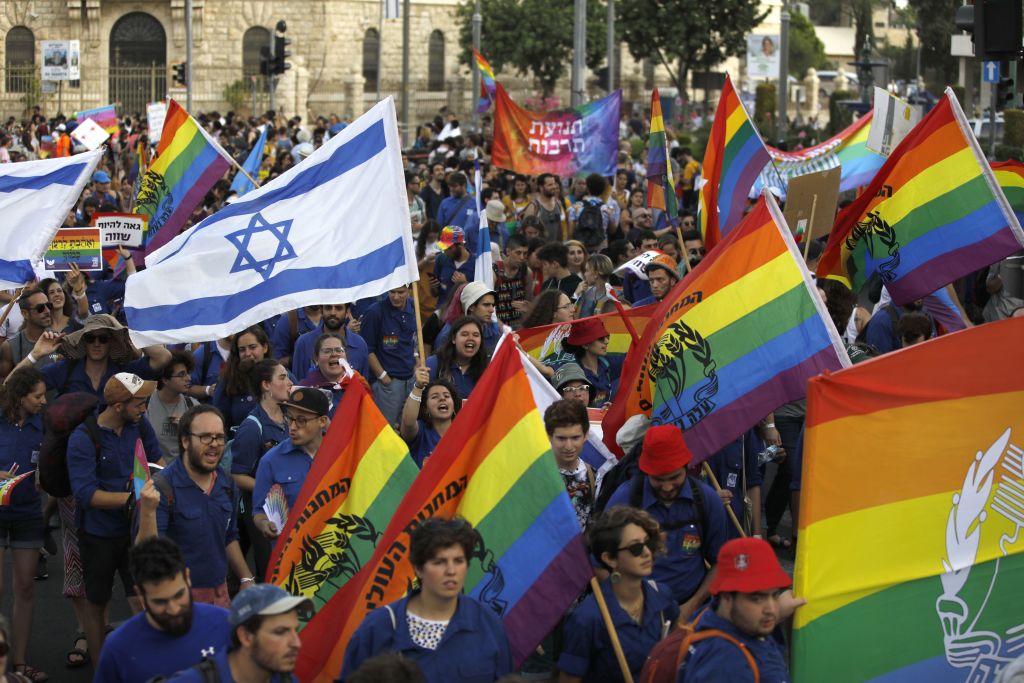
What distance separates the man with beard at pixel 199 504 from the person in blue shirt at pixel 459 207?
7696mm

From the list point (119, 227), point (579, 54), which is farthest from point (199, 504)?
point (579, 54)

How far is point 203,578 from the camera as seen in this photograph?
6629 millimetres

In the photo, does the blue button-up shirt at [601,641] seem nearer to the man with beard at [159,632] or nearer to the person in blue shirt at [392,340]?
the man with beard at [159,632]

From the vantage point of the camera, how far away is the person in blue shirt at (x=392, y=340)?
10.4 metres

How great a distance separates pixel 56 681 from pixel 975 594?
14.7 ft

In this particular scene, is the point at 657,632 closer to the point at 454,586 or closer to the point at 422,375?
the point at 454,586

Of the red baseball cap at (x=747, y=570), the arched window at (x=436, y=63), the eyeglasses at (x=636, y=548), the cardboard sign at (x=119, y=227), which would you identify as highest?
the arched window at (x=436, y=63)

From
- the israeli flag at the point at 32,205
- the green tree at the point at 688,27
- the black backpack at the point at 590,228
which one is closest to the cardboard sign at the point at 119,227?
the israeli flag at the point at 32,205

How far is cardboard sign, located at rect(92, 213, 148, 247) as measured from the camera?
39.0 feet

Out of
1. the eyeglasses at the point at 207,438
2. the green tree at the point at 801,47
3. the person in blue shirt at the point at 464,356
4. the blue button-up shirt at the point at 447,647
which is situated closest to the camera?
the blue button-up shirt at the point at 447,647

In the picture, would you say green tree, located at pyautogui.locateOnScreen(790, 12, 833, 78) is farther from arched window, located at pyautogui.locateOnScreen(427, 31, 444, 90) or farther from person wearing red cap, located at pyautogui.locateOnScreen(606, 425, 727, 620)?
person wearing red cap, located at pyautogui.locateOnScreen(606, 425, 727, 620)

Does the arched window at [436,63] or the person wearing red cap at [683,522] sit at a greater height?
the arched window at [436,63]

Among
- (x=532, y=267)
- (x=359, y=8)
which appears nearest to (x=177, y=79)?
(x=359, y=8)

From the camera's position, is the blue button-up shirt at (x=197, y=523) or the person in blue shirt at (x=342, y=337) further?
the person in blue shirt at (x=342, y=337)
